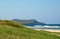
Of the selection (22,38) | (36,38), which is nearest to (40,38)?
(36,38)

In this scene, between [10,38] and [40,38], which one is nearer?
[10,38]

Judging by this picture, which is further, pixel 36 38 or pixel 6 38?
pixel 36 38

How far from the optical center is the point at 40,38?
61.5 ft

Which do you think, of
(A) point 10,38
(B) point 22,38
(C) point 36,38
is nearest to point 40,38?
(C) point 36,38

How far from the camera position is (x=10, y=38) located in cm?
1514

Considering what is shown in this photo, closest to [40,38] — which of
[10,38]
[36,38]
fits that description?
[36,38]

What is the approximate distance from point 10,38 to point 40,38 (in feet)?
14.3

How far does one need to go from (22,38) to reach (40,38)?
2534mm

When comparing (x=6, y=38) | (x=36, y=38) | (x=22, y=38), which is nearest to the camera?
Result: (x=6, y=38)

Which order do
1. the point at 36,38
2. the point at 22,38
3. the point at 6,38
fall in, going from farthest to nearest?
the point at 36,38
the point at 22,38
the point at 6,38

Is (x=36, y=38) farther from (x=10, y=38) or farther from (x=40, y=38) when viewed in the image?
(x=10, y=38)

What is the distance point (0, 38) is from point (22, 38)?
2.49 metres

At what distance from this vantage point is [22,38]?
16766 millimetres

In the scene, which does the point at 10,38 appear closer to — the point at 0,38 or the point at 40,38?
the point at 0,38
